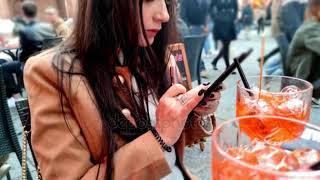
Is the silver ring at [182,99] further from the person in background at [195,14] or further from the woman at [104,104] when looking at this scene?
the person in background at [195,14]

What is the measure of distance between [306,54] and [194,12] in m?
3.25

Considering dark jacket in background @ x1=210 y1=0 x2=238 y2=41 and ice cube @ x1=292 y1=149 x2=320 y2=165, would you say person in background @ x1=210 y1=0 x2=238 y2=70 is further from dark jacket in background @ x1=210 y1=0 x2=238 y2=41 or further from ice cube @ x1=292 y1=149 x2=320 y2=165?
ice cube @ x1=292 y1=149 x2=320 y2=165

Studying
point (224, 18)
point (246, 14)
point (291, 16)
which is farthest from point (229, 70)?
point (246, 14)

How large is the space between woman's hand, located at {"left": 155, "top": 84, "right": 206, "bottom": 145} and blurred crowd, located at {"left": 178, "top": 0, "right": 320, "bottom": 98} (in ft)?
0.66

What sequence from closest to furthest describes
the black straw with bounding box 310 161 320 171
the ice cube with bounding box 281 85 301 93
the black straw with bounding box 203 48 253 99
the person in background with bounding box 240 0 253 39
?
the black straw with bounding box 310 161 320 171
the black straw with bounding box 203 48 253 99
the ice cube with bounding box 281 85 301 93
the person in background with bounding box 240 0 253 39

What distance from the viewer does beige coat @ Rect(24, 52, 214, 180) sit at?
2.43 ft

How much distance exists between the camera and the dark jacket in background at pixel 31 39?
4281 millimetres

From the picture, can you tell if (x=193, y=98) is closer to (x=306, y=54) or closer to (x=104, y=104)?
(x=104, y=104)

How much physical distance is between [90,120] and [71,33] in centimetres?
28

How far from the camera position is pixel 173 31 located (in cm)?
117

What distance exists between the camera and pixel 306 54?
281 cm

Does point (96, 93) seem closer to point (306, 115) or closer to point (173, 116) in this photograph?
point (173, 116)

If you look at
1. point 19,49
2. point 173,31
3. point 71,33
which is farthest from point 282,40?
point 19,49

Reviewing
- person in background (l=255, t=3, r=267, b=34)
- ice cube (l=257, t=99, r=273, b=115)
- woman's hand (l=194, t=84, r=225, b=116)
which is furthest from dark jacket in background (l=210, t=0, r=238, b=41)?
ice cube (l=257, t=99, r=273, b=115)
